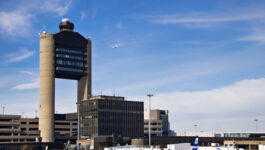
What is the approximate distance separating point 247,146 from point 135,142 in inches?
1862

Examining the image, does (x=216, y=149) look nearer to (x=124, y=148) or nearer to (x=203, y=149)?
(x=203, y=149)

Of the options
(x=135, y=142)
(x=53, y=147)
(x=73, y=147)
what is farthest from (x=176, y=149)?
(x=53, y=147)

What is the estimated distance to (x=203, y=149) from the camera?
335ft

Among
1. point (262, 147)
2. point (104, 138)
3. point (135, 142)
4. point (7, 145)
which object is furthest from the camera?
point (104, 138)

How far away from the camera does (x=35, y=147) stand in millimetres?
191375

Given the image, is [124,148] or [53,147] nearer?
[124,148]

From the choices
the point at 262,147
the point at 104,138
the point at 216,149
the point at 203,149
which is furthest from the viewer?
the point at 104,138

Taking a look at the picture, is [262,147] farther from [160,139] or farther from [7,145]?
[7,145]

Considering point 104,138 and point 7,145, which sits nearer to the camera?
point 7,145

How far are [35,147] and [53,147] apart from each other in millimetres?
10602

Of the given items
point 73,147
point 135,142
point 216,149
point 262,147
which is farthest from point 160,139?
point 216,149

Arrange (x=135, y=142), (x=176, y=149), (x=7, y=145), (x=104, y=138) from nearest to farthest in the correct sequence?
(x=176, y=149), (x=135, y=142), (x=7, y=145), (x=104, y=138)

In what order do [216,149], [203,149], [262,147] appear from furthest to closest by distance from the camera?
[262,147], [203,149], [216,149]

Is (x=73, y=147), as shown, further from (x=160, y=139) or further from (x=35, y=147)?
(x=160, y=139)
